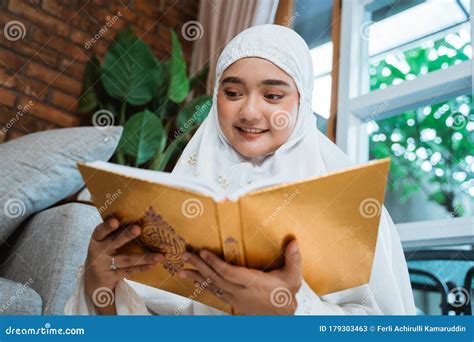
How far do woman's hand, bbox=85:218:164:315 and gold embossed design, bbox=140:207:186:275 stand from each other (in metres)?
0.01

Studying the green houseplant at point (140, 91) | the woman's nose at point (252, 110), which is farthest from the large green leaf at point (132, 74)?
the woman's nose at point (252, 110)

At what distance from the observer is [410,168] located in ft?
5.16

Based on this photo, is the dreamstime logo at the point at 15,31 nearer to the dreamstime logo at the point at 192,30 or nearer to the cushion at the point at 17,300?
the dreamstime logo at the point at 192,30

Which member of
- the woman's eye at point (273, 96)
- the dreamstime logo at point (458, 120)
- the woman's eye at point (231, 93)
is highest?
the dreamstime logo at point (458, 120)

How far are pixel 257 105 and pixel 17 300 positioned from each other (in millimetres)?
623

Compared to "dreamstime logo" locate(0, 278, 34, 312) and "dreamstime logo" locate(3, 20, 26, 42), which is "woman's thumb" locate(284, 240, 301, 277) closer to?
"dreamstime logo" locate(0, 278, 34, 312)

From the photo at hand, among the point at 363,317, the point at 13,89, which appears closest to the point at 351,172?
the point at 363,317

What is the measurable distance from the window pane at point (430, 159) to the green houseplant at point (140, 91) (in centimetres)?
78

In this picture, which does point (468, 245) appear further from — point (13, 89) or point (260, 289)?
point (13, 89)

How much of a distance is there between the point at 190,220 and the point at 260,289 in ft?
0.53

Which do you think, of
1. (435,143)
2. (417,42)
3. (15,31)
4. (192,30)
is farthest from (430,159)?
(15,31)

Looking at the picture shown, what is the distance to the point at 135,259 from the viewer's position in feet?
2.81

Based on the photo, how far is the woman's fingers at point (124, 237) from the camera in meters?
0.81

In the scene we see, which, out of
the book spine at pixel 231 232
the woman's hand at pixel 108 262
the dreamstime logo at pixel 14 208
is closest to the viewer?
the book spine at pixel 231 232
